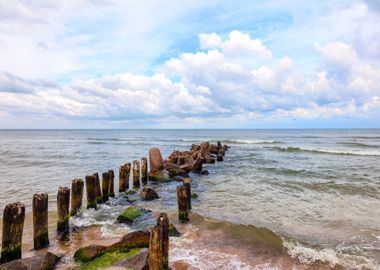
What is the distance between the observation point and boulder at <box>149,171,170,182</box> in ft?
61.6

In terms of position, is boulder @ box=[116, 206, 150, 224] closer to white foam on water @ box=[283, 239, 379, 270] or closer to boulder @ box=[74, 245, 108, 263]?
boulder @ box=[74, 245, 108, 263]

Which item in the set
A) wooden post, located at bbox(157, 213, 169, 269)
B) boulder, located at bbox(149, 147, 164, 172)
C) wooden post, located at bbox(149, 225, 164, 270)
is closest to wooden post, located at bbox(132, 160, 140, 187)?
boulder, located at bbox(149, 147, 164, 172)

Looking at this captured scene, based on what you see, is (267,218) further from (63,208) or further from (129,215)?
(63,208)

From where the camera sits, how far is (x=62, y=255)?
25.5ft

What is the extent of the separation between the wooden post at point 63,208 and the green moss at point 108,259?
9.95ft

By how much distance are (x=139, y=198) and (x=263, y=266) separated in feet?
27.2

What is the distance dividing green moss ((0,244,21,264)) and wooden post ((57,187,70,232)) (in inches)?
87.5

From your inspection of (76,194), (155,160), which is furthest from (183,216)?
(155,160)

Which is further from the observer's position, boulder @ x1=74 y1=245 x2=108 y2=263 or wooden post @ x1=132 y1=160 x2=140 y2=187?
wooden post @ x1=132 y1=160 x2=140 y2=187

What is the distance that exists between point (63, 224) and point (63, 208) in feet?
1.93

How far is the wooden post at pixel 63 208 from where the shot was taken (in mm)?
9344

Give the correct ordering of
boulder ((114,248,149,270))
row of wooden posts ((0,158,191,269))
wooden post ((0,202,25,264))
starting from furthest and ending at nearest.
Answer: wooden post ((0,202,25,264)) < boulder ((114,248,149,270)) < row of wooden posts ((0,158,191,269))

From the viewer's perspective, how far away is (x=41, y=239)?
835 centimetres

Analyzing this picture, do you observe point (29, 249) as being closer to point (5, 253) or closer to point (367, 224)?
point (5, 253)
